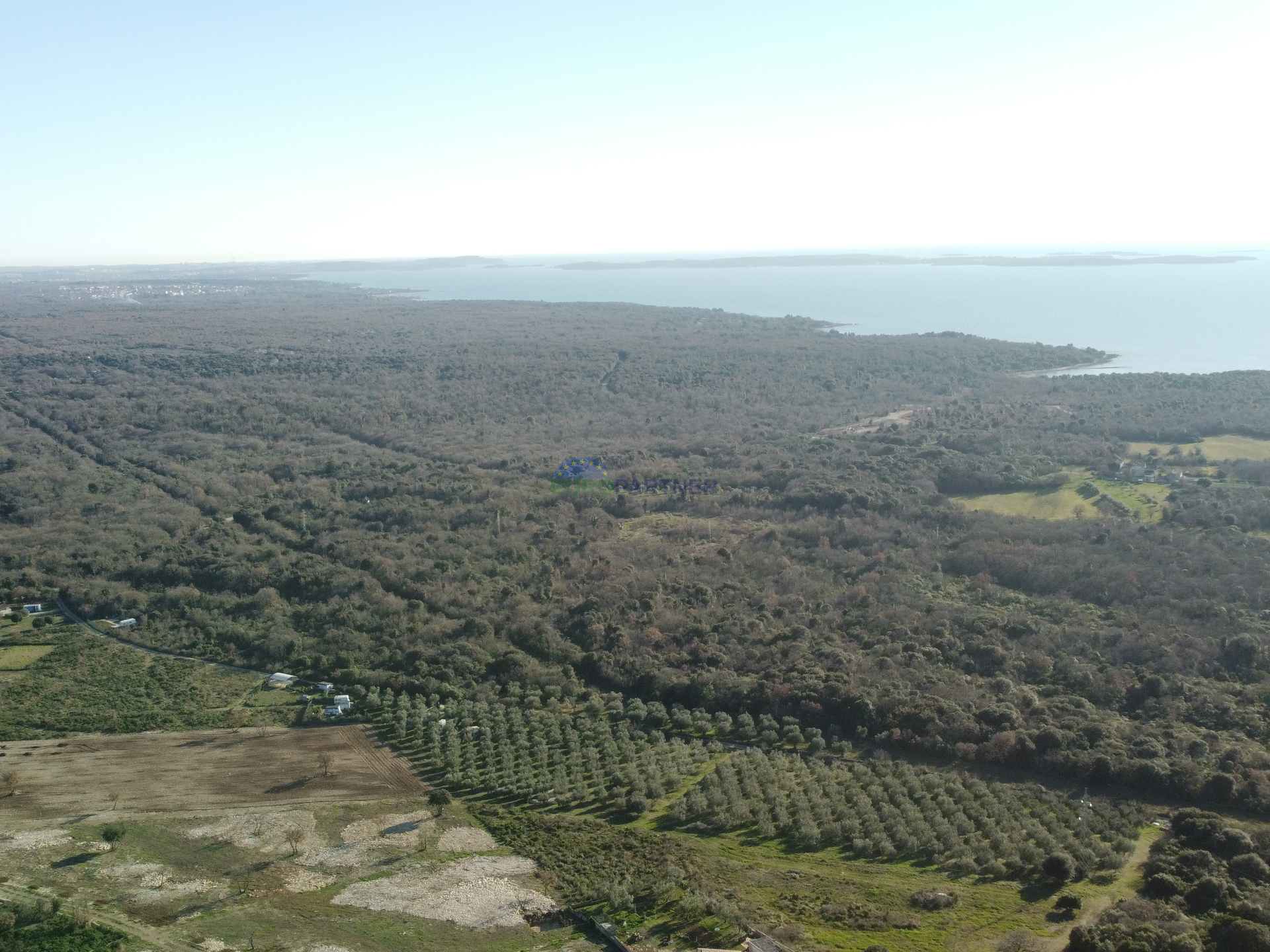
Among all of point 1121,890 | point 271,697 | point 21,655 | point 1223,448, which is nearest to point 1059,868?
point 1121,890

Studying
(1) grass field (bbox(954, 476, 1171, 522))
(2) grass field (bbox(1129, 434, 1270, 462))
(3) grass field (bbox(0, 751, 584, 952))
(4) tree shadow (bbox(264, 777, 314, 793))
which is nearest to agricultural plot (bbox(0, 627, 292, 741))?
(3) grass field (bbox(0, 751, 584, 952))

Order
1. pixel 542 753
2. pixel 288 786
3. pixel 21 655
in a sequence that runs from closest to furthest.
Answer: pixel 288 786 → pixel 542 753 → pixel 21 655

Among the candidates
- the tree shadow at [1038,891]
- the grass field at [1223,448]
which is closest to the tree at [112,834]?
the tree shadow at [1038,891]

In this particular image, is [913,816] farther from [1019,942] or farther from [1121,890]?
[1019,942]

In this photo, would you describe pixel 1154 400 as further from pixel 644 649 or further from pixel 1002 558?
pixel 644 649

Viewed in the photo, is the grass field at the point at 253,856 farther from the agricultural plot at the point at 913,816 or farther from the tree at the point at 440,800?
the agricultural plot at the point at 913,816

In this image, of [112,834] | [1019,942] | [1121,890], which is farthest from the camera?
[112,834]

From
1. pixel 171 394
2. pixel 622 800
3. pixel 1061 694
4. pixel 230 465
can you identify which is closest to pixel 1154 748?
pixel 1061 694

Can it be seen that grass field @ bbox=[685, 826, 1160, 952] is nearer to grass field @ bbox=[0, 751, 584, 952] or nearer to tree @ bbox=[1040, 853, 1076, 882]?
tree @ bbox=[1040, 853, 1076, 882]
